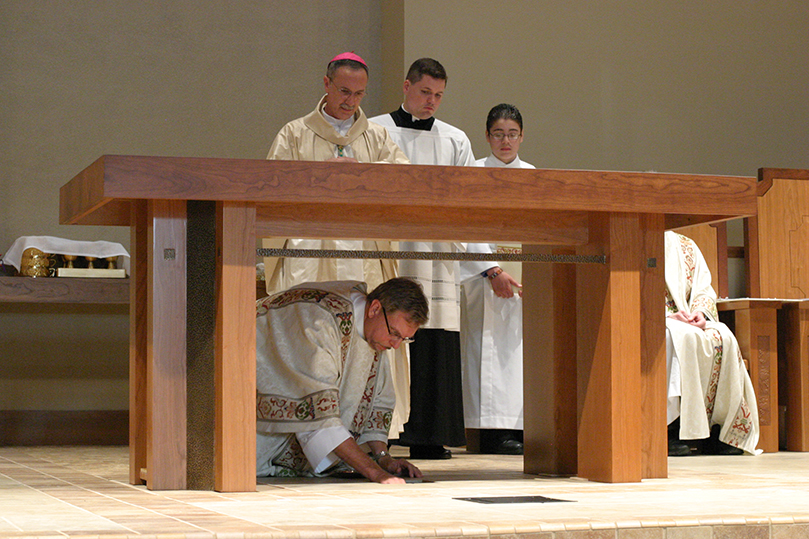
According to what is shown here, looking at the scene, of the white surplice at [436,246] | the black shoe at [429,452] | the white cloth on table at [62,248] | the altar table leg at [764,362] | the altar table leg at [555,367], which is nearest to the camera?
the altar table leg at [555,367]

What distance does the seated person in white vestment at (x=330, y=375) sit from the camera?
3.24 m

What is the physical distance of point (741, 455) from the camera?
5.11 meters

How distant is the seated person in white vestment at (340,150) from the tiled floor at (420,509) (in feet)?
3.52

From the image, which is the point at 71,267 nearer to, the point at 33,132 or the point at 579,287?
the point at 33,132

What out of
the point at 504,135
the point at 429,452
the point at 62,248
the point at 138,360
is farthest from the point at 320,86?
the point at 138,360

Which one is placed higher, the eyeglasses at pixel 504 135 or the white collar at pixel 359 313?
the eyeglasses at pixel 504 135

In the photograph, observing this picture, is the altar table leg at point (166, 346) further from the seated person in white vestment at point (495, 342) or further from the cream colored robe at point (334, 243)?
the seated person in white vestment at point (495, 342)

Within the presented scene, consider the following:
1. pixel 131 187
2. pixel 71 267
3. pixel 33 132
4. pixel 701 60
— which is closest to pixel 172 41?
pixel 33 132

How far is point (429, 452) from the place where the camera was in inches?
187

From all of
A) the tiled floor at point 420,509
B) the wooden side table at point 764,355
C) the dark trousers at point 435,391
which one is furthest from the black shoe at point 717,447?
the tiled floor at point 420,509

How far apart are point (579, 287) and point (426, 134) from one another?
1923 mm

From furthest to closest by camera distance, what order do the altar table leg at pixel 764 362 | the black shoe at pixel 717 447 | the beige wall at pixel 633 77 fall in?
1. the beige wall at pixel 633 77
2. the altar table leg at pixel 764 362
3. the black shoe at pixel 717 447

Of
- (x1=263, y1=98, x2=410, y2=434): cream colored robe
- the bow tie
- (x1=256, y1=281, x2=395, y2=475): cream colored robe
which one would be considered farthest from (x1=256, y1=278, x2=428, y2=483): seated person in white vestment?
the bow tie

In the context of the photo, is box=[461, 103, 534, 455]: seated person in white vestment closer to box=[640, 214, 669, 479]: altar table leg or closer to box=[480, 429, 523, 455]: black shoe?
box=[480, 429, 523, 455]: black shoe
